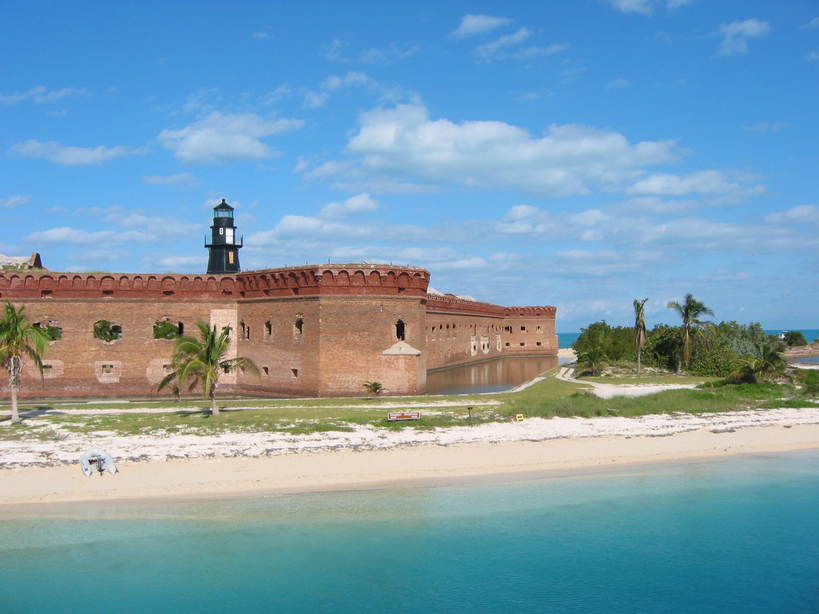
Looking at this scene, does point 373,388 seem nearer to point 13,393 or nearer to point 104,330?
point 13,393

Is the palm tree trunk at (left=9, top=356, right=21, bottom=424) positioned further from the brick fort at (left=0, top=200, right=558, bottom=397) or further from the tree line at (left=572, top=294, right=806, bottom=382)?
the tree line at (left=572, top=294, right=806, bottom=382)

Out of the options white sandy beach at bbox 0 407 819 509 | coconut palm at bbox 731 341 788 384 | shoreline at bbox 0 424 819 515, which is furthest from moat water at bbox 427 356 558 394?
shoreline at bbox 0 424 819 515

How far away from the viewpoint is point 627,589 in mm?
11211

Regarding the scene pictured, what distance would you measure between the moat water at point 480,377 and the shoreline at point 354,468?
1451 centimetres

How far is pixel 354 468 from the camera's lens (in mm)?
16234

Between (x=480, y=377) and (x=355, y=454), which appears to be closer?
(x=355, y=454)

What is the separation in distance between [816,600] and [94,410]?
69.2 feet

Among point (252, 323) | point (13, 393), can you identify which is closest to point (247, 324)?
point (252, 323)

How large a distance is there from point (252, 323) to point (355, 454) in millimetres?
14339

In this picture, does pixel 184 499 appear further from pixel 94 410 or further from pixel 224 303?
pixel 224 303

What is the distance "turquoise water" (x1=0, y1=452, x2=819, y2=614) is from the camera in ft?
35.6

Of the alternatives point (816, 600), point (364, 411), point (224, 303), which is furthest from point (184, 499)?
point (224, 303)

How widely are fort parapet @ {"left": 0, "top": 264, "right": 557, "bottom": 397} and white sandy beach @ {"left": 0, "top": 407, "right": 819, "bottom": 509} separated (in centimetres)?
765

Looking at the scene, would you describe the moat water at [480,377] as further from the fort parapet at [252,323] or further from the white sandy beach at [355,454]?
the white sandy beach at [355,454]
